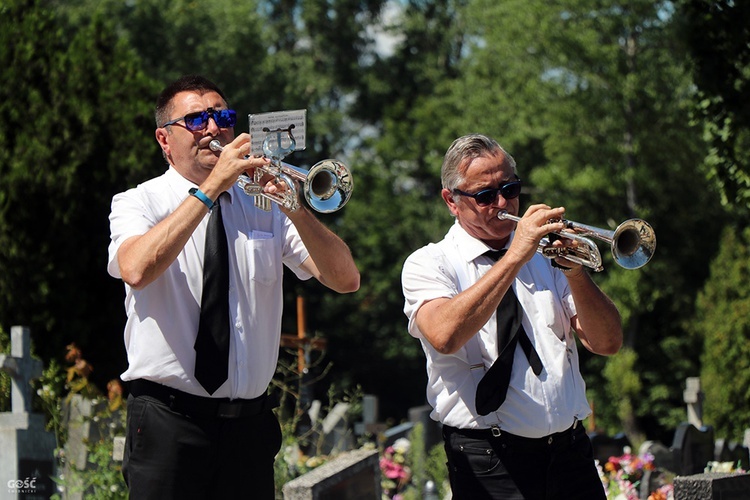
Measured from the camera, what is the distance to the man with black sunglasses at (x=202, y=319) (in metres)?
3.65

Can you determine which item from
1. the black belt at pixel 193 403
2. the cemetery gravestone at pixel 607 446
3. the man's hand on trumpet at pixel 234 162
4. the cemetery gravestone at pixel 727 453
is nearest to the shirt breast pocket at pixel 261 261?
the man's hand on trumpet at pixel 234 162

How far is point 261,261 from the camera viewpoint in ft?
12.9

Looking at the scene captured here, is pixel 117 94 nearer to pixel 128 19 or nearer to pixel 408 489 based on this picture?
pixel 408 489

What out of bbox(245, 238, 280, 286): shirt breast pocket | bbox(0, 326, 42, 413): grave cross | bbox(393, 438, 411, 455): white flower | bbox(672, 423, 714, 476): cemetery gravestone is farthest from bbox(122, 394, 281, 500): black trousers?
bbox(672, 423, 714, 476): cemetery gravestone

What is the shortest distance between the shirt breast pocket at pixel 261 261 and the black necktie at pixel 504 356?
30.7 inches

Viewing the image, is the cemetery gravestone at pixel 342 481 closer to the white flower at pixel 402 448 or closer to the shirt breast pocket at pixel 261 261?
the shirt breast pocket at pixel 261 261

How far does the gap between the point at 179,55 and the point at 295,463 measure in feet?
81.1

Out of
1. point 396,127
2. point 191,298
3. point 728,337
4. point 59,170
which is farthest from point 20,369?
point 396,127

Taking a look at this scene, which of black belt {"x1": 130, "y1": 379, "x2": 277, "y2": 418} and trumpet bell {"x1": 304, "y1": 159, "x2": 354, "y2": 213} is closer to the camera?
black belt {"x1": 130, "y1": 379, "x2": 277, "y2": 418}

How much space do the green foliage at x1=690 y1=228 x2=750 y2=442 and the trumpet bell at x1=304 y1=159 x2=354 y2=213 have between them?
1912 cm

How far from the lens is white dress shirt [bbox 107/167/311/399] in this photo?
12.2 feet

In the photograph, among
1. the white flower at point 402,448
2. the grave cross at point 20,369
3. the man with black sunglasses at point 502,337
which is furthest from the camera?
the white flower at point 402,448

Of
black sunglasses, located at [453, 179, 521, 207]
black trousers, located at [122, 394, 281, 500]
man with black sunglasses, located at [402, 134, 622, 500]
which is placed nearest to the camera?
black trousers, located at [122, 394, 281, 500]

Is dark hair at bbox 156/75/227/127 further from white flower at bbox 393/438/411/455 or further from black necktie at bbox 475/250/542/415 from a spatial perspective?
white flower at bbox 393/438/411/455
